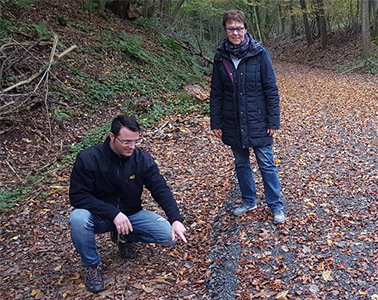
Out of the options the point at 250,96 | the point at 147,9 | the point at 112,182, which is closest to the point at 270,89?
the point at 250,96

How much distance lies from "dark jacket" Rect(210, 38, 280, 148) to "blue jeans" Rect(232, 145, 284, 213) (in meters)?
0.13

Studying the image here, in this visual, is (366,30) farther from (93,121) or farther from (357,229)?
(357,229)

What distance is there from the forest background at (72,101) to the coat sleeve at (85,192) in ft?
2.32

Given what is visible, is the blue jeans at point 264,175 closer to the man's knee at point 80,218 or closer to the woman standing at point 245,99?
the woman standing at point 245,99

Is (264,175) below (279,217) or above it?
above

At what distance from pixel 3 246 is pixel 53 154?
246 cm

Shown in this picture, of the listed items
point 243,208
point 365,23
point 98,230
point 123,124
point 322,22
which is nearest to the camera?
point 123,124

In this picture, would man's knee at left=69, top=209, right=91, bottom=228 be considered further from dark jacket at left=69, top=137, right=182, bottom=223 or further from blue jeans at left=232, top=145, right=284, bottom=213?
blue jeans at left=232, top=145, right=284, bottom=213

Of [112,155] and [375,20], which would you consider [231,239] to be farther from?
[375,20]

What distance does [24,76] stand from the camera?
7461 millimetres

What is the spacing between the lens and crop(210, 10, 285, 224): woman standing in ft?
11.7

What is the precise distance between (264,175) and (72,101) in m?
5.46

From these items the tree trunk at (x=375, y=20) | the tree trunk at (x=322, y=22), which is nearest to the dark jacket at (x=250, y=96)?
the tree trunk at (x=375, y=20)

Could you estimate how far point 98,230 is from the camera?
3.29 meters
